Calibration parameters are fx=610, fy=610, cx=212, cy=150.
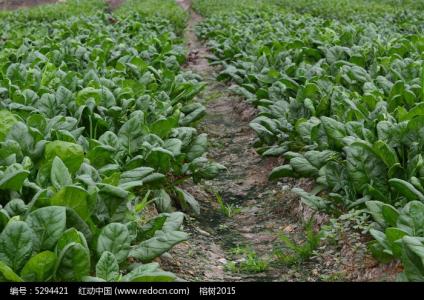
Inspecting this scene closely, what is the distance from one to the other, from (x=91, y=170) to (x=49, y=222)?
2.71ft

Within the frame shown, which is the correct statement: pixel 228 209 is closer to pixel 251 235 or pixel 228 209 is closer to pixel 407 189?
pixel 251 235

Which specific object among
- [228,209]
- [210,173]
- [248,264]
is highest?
[210,173]

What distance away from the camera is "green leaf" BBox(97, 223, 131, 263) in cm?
350

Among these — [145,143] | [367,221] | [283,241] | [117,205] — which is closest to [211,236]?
[283,241]

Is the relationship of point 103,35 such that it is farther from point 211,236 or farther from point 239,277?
point 239,277

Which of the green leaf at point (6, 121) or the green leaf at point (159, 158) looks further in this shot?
the green leaf at point (159, 158)

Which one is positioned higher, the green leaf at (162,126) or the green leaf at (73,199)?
the green leaf at (73,199)

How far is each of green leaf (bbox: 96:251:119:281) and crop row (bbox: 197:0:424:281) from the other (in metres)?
1.60

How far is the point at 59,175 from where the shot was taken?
3.67 m


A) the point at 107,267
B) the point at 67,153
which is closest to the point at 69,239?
the point at 107,267

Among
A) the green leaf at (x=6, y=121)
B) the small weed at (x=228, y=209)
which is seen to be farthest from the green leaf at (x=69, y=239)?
the small weed at (x=228, y=209)

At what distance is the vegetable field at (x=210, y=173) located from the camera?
3.48m

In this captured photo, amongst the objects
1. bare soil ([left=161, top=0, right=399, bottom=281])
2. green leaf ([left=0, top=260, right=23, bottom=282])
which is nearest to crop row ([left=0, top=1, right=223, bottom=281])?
green leaf ([left=0, top=260, right=23, bottom=282])
